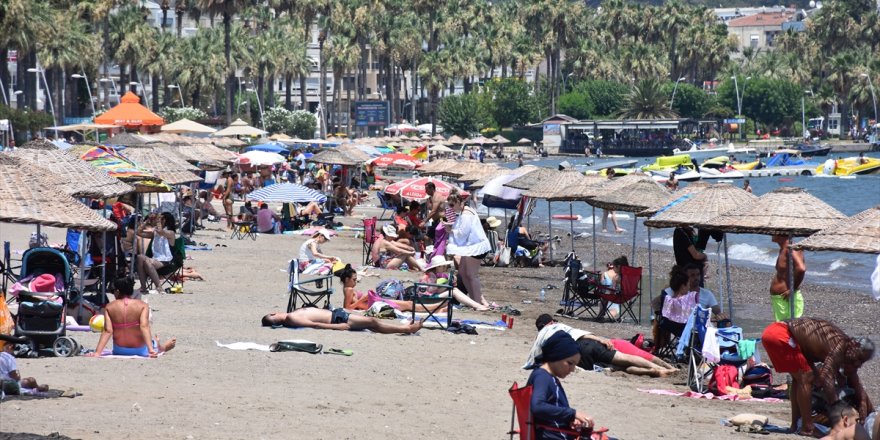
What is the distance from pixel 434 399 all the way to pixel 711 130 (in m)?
116

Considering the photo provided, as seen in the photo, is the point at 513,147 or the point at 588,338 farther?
the point at 513,147

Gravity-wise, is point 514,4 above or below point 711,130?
above

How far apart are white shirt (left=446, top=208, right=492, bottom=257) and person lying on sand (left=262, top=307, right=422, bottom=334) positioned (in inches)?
106

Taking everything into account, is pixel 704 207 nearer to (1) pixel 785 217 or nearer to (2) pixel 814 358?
(1) pixel 785 217

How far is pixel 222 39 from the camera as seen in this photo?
9112cm

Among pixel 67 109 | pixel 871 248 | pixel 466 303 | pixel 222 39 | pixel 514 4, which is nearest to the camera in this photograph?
pixel 871 248

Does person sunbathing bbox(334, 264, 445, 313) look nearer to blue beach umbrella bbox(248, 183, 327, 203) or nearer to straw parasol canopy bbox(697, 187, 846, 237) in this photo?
straw parasol canopy bbox(697, 187, 846, 237)

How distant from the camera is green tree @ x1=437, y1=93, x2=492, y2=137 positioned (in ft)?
377

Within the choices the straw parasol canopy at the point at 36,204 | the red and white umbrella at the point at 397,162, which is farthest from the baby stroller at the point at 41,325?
the red and white umbrella at the point at 397,162

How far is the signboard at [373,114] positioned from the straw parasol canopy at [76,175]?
322ft

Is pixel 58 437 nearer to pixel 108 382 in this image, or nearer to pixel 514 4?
pixel 108 382

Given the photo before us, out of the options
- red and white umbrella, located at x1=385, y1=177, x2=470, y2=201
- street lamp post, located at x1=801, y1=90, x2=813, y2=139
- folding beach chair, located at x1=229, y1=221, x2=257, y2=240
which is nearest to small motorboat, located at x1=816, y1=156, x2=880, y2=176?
street lamp post, located at x1=801, y1=90, x2=813, y2=139

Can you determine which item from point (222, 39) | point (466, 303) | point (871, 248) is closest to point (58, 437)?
point (871, 248)

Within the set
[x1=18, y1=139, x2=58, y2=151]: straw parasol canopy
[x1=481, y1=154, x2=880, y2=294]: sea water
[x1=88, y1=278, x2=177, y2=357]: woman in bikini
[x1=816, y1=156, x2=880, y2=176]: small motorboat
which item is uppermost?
[x1=18, y1=139, x2=58, y2=151]: straw parasol canopy
